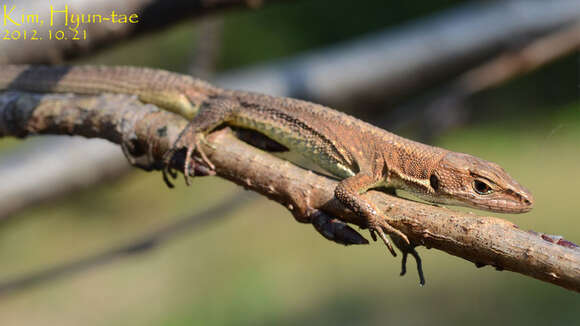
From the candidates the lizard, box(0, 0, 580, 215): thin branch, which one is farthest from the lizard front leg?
box(0, 0, 580, 215): thin branch

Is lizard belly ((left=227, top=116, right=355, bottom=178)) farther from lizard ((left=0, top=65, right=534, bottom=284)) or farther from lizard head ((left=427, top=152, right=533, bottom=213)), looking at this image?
lizard head ((left=427, top=152, right=533, bottom=213))

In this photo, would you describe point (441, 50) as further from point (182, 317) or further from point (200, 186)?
point (200, 186)

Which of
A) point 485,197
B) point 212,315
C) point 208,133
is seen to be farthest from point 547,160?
point 208,133

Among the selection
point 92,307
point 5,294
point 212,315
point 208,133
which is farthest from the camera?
point 92,307

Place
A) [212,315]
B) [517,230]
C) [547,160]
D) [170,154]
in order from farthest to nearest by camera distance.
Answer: [547,160] → [212,315] → [170,154] → [517,230]

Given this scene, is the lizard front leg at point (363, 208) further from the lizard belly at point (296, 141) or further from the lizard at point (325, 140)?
the lizard belly at point (296, 141)

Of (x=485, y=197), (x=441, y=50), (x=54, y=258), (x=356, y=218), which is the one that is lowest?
(x=54, y=258)

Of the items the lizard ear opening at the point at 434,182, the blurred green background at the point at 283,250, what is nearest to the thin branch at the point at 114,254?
the blurred green background at the point at 283,250
